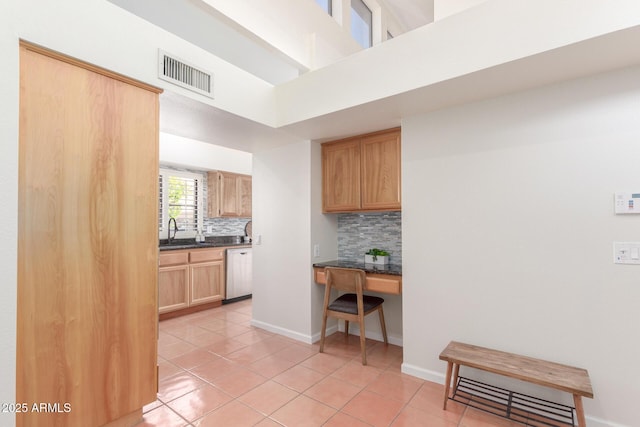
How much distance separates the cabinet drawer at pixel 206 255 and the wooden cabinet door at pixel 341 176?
2.15 metres

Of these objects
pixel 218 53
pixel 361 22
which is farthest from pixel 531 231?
pixel 361 22

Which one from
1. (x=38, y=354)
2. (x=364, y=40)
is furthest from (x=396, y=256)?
(x=364, y=40)

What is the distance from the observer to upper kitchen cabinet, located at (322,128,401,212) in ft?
9.87

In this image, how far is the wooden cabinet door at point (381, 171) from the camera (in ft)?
9.78

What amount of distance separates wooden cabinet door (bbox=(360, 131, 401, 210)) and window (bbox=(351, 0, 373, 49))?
2.65m

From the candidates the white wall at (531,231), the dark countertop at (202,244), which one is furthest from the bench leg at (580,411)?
the dark countertop at (202,244)

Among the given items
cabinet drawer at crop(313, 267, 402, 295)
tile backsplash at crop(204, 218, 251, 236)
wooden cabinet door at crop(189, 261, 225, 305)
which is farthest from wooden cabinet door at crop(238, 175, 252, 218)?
cabinet drawer at crop(313, 267, 402, 295)

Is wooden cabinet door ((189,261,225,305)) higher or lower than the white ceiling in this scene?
lower

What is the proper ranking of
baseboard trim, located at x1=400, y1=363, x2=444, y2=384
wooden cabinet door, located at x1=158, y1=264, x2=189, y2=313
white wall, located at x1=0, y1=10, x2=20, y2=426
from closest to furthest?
white wall, located at x1=0, y1=10, x2=20, y2=426, baseboard trim, located at x1=400, y1=363, x2=444, y2=384, wooden cabinet door, located at x1=158, y1=264, x2=189, y2=313

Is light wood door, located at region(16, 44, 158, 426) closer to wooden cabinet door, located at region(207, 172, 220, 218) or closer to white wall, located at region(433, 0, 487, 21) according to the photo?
white wall, located at region(433, 0, 487, 21)

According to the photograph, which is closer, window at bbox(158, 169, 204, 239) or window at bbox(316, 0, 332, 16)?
window at bbox(316, 0, 332, 16)

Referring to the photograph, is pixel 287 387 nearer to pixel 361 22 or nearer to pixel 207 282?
pixel 207 282

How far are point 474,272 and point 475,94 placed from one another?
1.35 metres

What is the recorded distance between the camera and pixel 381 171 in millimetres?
3092
